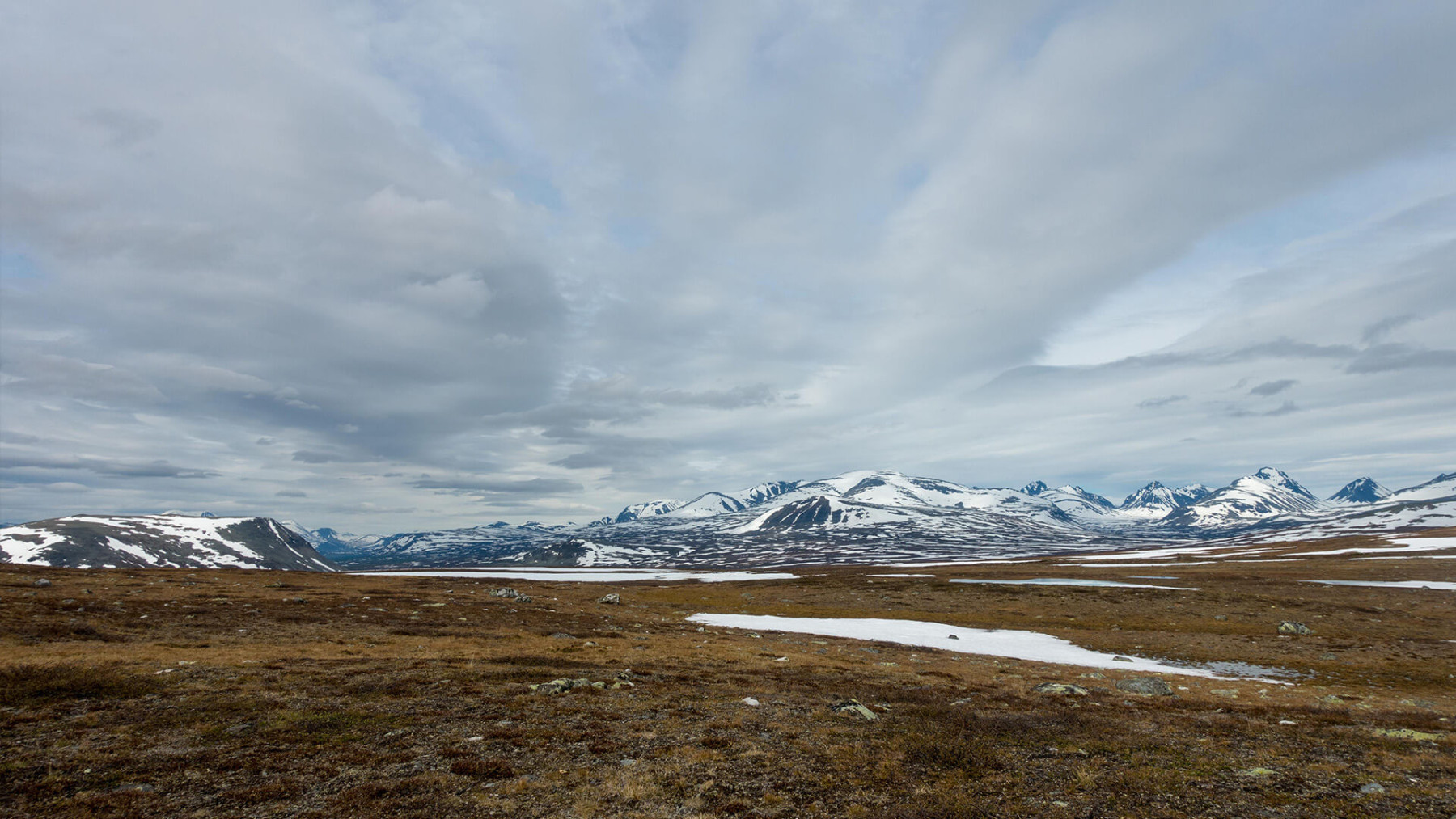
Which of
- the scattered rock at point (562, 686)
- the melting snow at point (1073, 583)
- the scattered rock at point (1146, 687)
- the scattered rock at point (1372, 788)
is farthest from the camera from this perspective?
the melting snow at point (1073, 583)

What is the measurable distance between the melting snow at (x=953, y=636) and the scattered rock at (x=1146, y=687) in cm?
1018

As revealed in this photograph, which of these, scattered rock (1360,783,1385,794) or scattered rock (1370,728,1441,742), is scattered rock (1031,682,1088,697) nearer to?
scattered rock (1370,728,1441,742)

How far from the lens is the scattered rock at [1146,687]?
32594 mm

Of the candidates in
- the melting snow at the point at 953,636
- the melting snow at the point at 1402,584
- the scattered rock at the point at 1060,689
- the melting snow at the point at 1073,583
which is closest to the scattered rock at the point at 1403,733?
the scattered rock at the point at 1060,689

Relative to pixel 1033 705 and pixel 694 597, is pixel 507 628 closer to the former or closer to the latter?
pixel 1033 705

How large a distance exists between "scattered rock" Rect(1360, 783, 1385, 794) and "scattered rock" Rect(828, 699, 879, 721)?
14293 millimetres

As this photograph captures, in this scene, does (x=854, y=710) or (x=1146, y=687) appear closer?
(x=854, y=710)

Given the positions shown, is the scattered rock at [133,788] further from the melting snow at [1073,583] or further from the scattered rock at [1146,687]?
the melting snow at [1073,583]

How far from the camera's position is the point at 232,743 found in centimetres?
1744

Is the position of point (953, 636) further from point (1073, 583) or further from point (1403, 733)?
point (1073, 583)

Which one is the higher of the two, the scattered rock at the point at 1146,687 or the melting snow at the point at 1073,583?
the scattered rock at the point at 1146,687

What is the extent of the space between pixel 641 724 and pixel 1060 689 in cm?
2448

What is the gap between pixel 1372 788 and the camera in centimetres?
1625

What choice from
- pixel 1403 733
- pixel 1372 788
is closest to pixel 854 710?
pixel 1372 788
